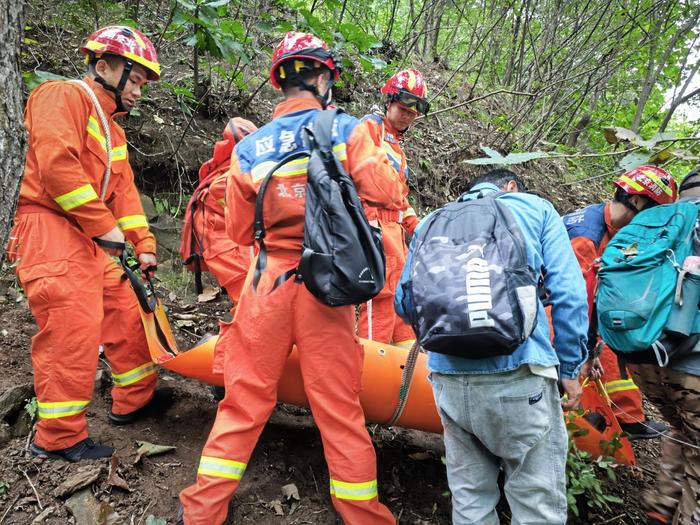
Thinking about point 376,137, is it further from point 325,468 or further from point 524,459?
point 325,468

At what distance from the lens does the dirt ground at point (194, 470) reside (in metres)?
2.56

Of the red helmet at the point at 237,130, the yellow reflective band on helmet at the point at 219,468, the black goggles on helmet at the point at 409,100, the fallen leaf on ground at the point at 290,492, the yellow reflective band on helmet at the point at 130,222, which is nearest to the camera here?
the yellow reflective band on helmet at the point at 219,468

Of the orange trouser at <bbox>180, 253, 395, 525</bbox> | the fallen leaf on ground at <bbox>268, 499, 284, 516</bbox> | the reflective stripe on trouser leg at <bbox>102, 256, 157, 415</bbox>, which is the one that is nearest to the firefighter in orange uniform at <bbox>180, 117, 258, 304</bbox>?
the reflective stripe on trouser leg at <bbox>102, 256, 157, 415</bbox>

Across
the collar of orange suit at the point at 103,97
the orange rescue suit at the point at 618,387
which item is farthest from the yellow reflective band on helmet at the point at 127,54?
the orange rescue suit at the point at 618,387

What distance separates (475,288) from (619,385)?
295 centimetres

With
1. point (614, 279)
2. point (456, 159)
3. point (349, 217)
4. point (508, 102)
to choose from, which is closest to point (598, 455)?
point (614, 279)

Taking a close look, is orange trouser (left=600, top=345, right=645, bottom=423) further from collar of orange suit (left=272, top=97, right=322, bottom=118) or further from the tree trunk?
the tree trunk

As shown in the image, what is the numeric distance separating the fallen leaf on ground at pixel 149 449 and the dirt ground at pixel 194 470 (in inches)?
1.1

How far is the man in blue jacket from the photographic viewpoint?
185 cm

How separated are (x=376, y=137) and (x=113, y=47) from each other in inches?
66.3

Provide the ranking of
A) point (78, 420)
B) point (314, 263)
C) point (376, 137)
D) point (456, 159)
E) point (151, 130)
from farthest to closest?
point (456, 159), point (151, 130), point (78, 420), point (376, 137), point (314, 263)

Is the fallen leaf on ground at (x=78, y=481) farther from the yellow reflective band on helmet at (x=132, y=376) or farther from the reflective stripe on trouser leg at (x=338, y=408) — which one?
the reflective stripe on trouser leg at (x=338, y=408)

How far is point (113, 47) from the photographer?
282cm

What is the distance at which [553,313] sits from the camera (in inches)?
76.0
